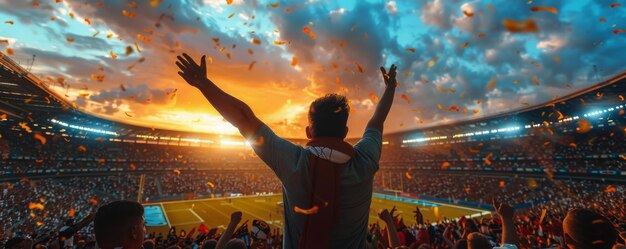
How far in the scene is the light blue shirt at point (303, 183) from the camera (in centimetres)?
136

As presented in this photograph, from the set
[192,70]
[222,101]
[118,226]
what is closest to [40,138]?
[118,226]

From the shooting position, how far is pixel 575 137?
125 feet

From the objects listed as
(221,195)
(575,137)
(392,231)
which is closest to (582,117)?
(575,137)

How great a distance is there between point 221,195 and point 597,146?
55518 millimetres

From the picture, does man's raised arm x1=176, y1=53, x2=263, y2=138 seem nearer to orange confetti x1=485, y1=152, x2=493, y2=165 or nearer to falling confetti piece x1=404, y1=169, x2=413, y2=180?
orange confetti x1=485, y1=152, x2=493, y2=165

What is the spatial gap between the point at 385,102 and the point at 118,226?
2.33 m

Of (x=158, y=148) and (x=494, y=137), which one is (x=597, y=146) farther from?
(x=158, y=148)

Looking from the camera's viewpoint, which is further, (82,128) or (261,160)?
(82,128)

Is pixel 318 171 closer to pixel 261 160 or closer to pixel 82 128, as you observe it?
pixel 261 160

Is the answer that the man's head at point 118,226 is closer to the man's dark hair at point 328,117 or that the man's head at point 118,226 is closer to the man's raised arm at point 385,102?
the man's dark hair at point 328,117

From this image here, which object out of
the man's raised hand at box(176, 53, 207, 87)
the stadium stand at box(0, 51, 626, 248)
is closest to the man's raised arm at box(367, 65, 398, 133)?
the man's raised hand at box(176, 53, 207, 87)

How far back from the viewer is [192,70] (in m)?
1.62

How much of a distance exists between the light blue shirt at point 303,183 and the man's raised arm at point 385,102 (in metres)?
0.39

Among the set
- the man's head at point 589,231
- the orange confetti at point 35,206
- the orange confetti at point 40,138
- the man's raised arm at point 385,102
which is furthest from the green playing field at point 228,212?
the man's raised arm at point 385,102
